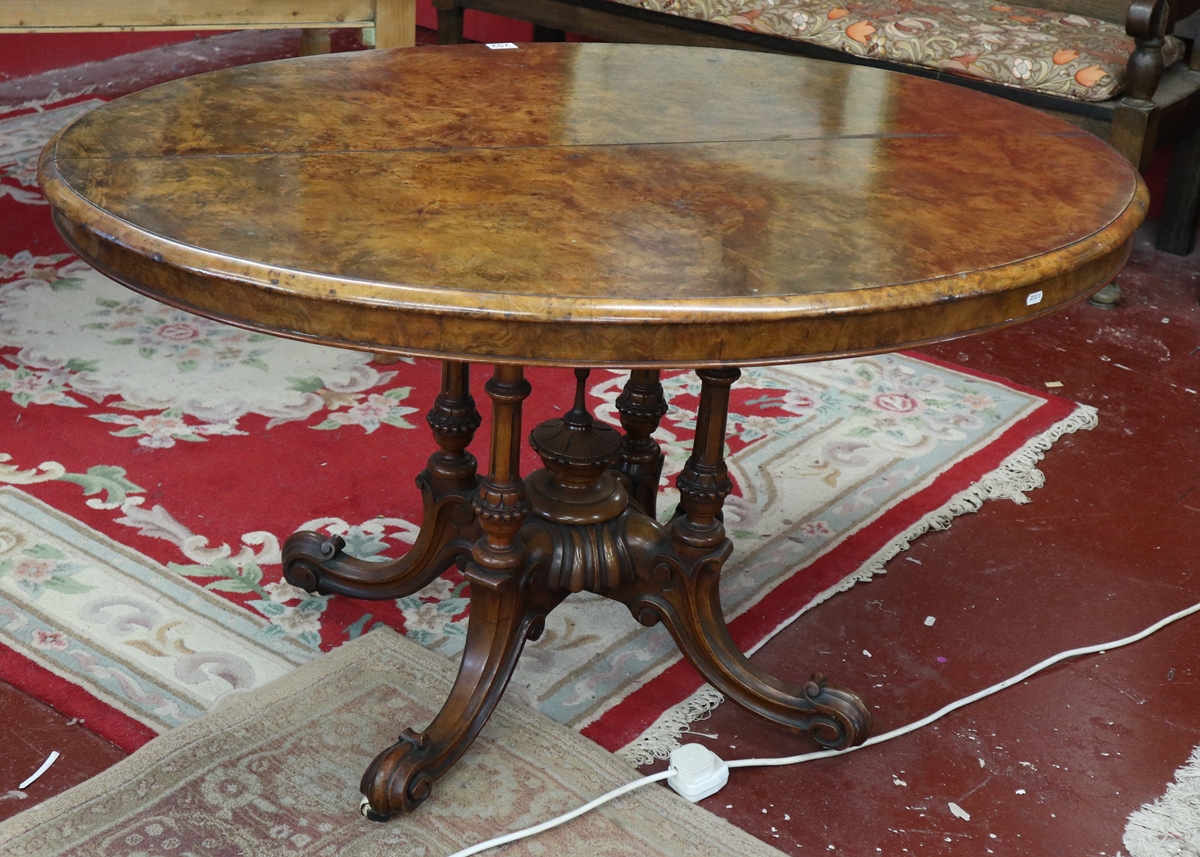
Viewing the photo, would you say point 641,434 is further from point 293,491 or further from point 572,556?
point 293,491

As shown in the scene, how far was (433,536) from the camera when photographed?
1.70 metres

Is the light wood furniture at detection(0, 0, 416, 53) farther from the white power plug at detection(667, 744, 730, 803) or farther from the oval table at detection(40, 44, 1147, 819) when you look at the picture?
the white power plug at detection(667, 744, 730, 803)

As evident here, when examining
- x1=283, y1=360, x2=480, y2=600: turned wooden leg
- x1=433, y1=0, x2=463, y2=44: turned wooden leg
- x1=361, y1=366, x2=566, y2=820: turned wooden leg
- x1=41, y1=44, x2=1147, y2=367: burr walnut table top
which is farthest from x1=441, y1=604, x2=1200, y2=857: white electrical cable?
x1=433, y1=0, x2=463, y2=44: turned wooden leg

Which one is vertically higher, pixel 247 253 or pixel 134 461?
pixel 247 253

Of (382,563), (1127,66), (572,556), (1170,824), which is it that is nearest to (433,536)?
(382,563)

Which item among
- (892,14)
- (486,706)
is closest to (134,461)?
(486,706)

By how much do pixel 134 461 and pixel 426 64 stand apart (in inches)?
32.8

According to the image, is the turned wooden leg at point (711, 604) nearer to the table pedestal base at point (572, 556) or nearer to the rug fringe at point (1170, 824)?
the table pedestal base at point (572, 556)

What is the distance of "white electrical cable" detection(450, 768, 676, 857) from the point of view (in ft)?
4.51

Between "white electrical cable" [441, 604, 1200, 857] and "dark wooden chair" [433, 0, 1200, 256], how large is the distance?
132 centimetres

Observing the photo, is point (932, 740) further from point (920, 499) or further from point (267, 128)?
point (267, 128)

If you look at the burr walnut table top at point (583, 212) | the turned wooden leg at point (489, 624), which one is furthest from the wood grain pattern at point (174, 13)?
the turned wooden leg at point (489, 624)

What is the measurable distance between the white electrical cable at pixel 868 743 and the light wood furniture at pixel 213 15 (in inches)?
56.1

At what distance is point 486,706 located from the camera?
1500 mm
